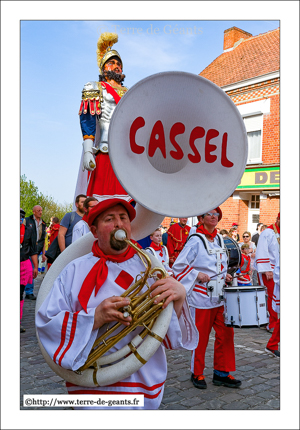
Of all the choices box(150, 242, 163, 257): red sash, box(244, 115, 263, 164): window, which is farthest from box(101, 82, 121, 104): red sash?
box(244, 115, 263, 164): window

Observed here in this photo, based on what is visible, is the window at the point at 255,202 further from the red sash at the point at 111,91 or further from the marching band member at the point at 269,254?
the red sash at the point at 111,91

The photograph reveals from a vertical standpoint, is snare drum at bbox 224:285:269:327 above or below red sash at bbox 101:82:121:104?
below

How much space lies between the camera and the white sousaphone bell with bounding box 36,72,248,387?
2141 millimetres

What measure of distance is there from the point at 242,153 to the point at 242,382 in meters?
2.81

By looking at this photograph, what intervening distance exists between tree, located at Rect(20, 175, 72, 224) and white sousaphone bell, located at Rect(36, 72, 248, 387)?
1.10 meters

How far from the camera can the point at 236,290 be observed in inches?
151

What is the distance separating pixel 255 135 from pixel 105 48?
11.4 metres

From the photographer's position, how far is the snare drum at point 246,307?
147 inches

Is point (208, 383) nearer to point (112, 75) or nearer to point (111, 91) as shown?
point (111, 91)

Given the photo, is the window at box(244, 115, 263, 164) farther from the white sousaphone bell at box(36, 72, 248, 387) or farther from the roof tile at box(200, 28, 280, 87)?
the white sousaphone bell at box(36, 72, 248, 387)

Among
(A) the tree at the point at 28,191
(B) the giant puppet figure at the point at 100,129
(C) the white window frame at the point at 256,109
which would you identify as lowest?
(A) the tree at the point at 28,191

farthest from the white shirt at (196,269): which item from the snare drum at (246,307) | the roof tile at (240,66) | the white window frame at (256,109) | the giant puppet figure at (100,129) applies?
the white window frame at (256,109)

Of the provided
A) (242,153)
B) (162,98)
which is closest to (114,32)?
(162,98)
